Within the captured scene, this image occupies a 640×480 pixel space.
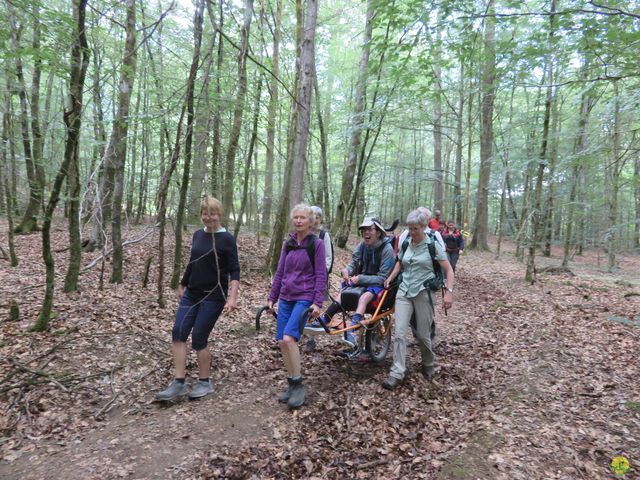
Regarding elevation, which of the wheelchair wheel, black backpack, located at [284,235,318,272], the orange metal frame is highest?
black backpack, located at [284,235,318,272]

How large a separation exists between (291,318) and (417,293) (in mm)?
1675

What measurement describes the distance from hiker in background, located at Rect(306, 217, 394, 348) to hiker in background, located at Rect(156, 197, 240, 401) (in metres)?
1.51

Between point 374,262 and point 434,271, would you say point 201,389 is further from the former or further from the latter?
point 434,271

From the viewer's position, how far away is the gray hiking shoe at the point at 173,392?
4069 mm

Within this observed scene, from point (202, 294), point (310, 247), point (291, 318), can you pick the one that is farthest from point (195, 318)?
point (310, 247)

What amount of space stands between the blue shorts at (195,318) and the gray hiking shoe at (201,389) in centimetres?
49

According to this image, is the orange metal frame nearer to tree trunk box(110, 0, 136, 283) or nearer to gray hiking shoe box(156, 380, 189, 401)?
gray hiking shoe box(156, 380, 189, 401)

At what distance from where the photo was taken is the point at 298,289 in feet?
13.6

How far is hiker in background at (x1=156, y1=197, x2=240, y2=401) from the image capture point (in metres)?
4.10

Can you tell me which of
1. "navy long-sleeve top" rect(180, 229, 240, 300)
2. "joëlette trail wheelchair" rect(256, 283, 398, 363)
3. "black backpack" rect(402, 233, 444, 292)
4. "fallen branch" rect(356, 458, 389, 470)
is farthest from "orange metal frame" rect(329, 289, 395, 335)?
"navy long-sleeve top" rect(180, 229, 240, 300)

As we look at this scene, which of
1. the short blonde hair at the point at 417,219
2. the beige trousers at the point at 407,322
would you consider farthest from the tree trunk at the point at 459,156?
the beige trousers at the point at 407,322

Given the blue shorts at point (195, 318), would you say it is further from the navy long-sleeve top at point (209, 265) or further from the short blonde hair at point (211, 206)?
the short blonde hair at point (211, 206)

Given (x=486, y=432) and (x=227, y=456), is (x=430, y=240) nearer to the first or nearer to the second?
(x=486, y=432)

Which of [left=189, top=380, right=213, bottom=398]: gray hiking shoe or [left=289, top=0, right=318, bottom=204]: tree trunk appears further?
[left=289, top=0, right=318, bottom=204]: tree trunk
